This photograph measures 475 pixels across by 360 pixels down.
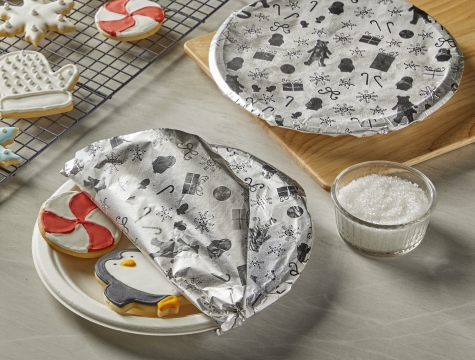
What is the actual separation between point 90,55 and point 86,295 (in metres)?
0.59

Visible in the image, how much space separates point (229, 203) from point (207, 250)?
0.24ft

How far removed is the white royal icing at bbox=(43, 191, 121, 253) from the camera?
32.9 inches

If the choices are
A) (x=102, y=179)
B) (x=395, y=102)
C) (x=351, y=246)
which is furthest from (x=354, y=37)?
(x=102, y=179)

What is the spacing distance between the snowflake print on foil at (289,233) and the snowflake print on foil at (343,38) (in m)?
0.43

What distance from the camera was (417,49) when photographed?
1.10 metres

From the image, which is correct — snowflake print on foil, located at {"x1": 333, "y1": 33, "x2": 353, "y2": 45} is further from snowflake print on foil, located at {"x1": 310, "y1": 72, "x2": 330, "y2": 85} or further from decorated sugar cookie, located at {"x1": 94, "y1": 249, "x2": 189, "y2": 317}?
decorated sugar cookie, located at {"x1": 94, "y1": 249, "x2": 189, "y2": 317}

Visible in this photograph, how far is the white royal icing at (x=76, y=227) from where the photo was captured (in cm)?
84

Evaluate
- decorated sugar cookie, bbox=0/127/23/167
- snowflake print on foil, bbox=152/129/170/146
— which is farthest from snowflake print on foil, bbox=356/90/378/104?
decorated sugar cookie, bbox=0/127/23/167

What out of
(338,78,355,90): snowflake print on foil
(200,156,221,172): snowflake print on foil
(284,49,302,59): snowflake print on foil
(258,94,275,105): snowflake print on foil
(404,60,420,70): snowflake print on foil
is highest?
(200,156,221,172): snowflake print on foil

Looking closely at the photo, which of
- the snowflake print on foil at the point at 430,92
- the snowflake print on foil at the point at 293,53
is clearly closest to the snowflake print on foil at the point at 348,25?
the snowflake print on foil at the point at 293,53

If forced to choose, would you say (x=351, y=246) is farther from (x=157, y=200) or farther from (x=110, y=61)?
(x=110, y=61)

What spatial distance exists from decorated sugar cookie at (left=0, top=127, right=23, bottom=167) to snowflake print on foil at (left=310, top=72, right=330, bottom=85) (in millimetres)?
475

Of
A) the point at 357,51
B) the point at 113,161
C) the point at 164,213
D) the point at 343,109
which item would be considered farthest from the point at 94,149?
the point at 357,51

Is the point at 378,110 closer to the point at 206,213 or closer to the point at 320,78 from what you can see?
the point at 320,78
